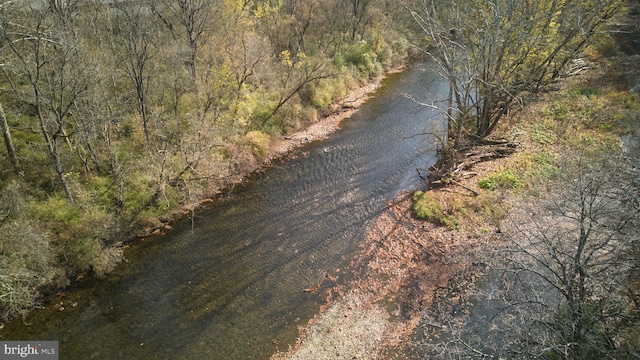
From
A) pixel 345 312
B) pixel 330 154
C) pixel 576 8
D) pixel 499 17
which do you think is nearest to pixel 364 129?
pixel 330 154

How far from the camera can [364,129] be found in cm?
2989

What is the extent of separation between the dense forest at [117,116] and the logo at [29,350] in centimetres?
117

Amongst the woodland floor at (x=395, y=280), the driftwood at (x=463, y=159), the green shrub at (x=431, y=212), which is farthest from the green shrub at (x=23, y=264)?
the driftwood at (x=463, y=159)

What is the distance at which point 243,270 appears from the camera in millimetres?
17609

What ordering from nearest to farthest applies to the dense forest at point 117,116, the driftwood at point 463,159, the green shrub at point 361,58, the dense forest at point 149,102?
1. the dense forest at point 117,116
2. the dense forest at point 149,102
3. the driftwood at point 463,159
4. the green shrub at point 361,58

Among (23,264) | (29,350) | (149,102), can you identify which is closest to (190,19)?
(149,102)

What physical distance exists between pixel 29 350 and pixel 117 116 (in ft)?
39.8

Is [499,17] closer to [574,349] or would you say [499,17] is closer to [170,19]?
[574,349]

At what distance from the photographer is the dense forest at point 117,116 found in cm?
1578

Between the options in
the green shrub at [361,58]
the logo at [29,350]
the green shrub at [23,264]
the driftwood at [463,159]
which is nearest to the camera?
the logo at [29,350]

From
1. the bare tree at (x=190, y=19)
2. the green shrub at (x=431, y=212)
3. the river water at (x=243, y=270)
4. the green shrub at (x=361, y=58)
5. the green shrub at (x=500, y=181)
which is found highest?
the bare tree at (x=190, y=19)

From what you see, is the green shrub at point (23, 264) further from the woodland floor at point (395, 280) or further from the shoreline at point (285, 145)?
the woodland floor at point (395, 280)

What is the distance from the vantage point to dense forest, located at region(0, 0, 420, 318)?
621 inches

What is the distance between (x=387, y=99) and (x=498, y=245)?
1959 centimetres
